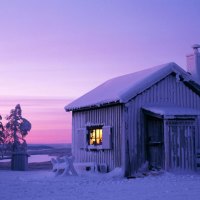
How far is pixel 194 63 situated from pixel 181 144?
19.2 ft

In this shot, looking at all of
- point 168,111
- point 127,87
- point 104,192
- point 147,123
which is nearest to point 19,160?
point 147,123

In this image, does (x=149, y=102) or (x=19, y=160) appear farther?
(x=19, y=160)

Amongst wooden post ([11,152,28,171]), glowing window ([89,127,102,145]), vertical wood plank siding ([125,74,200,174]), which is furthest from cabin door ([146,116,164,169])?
wooden post ([11,152,28,171])

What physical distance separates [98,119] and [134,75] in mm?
3212

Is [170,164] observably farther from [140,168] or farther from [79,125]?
[79,125]

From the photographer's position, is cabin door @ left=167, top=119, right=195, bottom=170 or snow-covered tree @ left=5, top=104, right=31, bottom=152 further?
snow-covered tree @ left=5, top=104, right=31, bottom=152

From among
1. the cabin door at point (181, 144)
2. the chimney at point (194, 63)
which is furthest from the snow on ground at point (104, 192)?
the chimney at point (194, 63)

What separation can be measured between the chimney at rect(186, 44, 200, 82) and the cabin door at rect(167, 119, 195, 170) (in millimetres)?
4320

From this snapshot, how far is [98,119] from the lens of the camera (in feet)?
69.4

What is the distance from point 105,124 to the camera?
2052 centimetres

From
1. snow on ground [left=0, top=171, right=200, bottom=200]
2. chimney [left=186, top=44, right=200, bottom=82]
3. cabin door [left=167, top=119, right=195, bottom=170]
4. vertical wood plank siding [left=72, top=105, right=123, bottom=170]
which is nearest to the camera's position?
snow on ground [left=0, top=171, right=200, bottom=200]

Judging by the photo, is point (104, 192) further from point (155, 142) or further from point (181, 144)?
point (181, 144)

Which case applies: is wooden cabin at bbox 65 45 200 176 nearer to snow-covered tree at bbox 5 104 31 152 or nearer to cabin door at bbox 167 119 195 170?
cabin door at bbox 167 119 195 170

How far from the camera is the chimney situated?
74.2ft
